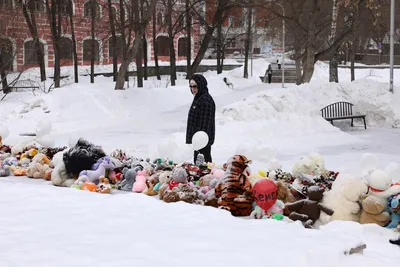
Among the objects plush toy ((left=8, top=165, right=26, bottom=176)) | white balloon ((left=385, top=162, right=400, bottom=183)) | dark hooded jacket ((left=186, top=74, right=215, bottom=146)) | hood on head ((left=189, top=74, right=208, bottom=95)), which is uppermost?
hood on head ((left=189, top=74, right=208, bottom=95))

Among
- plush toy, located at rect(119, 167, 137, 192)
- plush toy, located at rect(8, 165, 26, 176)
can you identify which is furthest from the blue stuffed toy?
plush toy, located at rect(8, 165, 26, 176)

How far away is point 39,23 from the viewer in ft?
135

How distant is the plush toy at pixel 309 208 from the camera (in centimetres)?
556

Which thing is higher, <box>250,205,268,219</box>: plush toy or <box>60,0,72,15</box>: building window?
<box>60,0,72,15</box>: building window

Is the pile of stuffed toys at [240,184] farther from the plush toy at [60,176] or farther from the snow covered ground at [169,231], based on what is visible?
the snow covered ground at [169,231]

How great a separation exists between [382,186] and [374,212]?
0.92 ft

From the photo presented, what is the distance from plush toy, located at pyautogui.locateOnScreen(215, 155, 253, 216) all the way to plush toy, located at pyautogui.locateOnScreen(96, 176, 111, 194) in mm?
1547

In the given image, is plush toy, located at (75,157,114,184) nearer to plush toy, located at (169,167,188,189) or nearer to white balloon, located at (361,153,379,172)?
plush toy, located at (169,167,188,189)

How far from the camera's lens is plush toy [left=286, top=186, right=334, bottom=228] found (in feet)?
18.2

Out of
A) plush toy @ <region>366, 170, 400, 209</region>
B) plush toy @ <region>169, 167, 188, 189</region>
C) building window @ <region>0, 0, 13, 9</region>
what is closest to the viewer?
plush toy @ <region>366, 170, 400, 209</region>

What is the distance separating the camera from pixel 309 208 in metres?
5.63

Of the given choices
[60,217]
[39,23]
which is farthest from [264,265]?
[39,23]

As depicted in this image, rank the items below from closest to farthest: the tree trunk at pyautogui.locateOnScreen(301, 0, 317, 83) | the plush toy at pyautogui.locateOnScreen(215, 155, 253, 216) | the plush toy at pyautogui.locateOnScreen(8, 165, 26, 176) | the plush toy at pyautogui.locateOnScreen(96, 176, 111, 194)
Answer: the plush toy at pyautogui.locateOnScreen(215, 155, 253, 216) < the plush toy at pyautogui.locateOnScreen(96, 176, 111, 194) < the plush toy at pyautogui.locateOnScreen(8, 165, 26, 176) < the tree trunk at pyautogui.locateOnScreen(301, 0, 317, 83)

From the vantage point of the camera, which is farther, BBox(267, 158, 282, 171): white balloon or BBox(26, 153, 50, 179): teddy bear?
BBox(26, 153, 50, 179): teddy bear
